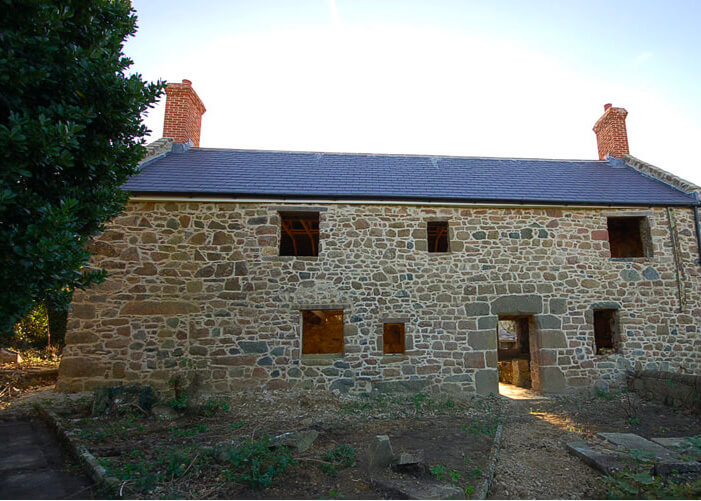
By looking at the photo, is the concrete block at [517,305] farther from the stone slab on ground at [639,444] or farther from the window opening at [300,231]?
the window opening at [300,231]

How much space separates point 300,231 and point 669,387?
864 centimetres

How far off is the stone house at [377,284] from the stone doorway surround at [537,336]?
3 cm

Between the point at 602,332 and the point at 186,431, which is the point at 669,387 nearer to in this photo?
the point at 602,332

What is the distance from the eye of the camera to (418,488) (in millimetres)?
3793

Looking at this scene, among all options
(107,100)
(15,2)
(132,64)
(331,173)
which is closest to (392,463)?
(107,100)

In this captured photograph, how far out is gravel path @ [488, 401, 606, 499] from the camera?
396cm

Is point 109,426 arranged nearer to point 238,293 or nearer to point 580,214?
point 238,293

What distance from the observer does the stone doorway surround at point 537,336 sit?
8008mm

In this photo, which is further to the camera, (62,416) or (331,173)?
(331,173)

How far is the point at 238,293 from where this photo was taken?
7867 millimetres

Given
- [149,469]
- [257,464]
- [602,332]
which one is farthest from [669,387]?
[149,469]

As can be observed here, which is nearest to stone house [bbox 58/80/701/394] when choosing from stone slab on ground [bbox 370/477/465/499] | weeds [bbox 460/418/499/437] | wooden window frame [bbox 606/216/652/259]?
wooden window frame [bbox 606/216/652/259]

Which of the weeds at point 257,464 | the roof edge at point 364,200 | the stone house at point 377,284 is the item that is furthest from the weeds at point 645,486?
the roof edge at point 364,200

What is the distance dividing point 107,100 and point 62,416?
555 centimetres
